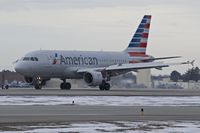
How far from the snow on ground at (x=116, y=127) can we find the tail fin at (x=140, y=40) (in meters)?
50.1

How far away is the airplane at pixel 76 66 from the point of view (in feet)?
212

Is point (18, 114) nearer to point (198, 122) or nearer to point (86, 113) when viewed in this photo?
point (86, 113)

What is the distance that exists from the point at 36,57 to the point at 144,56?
15.2 m

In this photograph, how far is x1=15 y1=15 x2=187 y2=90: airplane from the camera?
64688 mm

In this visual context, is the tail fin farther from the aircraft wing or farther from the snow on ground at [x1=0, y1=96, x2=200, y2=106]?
the snow on ground at [x1=0, y1=96, x2=200, y2=106]

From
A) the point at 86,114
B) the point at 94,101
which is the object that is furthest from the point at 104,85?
the point at 86,114

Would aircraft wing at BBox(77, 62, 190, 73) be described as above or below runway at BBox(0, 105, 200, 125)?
above

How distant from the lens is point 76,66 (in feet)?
220

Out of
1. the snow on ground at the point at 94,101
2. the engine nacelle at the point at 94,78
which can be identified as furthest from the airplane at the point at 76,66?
the snow on ground at the point at 94,101

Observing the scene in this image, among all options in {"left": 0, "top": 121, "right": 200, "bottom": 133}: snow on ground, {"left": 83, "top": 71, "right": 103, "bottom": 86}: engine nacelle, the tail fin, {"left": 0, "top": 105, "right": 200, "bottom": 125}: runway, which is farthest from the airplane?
{"left": 0, "top": 121, "right": 200, "bottom": 133}: snow on ground

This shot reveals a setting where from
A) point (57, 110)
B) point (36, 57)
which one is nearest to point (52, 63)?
point (36, 57)

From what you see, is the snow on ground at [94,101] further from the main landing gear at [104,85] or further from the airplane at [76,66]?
the main landing gear at [104,85]

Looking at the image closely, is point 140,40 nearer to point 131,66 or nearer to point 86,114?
point 131,66

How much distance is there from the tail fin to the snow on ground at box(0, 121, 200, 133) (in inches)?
1972
